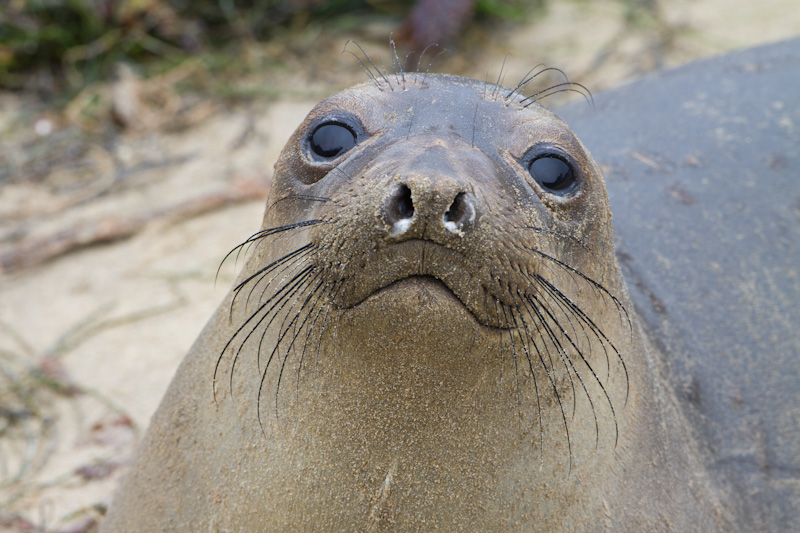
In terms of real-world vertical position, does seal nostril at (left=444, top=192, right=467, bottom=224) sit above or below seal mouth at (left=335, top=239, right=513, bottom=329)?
above

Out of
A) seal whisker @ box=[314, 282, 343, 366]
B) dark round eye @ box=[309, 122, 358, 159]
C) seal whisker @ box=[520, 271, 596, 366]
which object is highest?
dark round eye @ box=[309, 122, 358, 159]

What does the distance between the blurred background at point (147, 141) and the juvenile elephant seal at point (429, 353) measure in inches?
61.4

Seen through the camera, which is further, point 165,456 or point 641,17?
point 641,17

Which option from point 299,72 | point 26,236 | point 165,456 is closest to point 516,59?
point 299,72

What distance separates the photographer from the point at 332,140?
84.4 inches

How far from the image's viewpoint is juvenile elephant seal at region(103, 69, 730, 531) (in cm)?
178

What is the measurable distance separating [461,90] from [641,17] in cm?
570

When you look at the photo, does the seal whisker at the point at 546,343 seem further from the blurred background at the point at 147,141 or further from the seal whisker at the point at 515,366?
the blurred background at the point at 147,141

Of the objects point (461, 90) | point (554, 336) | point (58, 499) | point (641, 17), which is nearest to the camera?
point (554, 336)

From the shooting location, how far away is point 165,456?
2.38 m

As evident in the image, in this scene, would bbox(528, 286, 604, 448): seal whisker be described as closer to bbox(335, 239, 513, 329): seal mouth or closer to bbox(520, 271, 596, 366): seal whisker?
bbox(520, 271, 596, 366): seal whisker

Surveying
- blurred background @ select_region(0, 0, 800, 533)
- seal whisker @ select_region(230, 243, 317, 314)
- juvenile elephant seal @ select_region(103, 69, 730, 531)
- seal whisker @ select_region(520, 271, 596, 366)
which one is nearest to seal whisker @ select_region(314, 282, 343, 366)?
juvenile elephant seal @ select_region(103, 69, 730, 531)

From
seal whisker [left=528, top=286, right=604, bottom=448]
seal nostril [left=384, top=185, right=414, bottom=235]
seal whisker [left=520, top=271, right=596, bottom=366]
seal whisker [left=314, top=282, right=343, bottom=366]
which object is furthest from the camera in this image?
seal whisker [left=520, top=271, right=596, bottom=366]

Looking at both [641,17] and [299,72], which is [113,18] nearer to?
[299,72]
